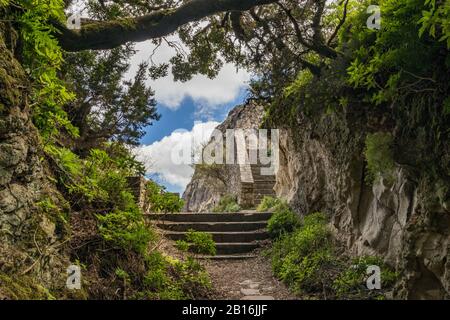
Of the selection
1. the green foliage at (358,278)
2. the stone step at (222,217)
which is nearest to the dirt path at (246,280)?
the green foliage at (358,278)

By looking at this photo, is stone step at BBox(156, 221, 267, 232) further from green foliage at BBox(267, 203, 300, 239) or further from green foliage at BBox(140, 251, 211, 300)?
green foliage at BBox(140, 251, 211, 300)

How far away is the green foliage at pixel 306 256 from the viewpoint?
208 inches

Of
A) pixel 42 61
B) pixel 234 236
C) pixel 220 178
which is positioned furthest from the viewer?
pixel 220 178

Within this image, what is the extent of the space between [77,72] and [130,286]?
20.9 feet

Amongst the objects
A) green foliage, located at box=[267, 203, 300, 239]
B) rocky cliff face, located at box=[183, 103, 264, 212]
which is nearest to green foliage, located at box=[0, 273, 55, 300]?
green foliage, located at box=[267, 203, 300, 239]

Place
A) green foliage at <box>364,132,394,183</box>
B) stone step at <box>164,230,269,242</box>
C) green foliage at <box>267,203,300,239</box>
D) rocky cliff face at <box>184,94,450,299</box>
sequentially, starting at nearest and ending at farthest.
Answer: rocky cliff face at <box>184,94,450,299</box> → green foliage at <box>364,132,394,183</box> → green foliage at <box>267,203,300,239</box> → stone step at <box>164,230,269,242</box>

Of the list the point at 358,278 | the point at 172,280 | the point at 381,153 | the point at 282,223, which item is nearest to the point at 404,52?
the point at 381,153

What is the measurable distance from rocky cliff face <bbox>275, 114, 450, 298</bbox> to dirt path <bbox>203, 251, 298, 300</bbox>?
4.60 ft

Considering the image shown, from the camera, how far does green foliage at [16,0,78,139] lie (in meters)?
3.74

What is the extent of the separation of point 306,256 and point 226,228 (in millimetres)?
3452

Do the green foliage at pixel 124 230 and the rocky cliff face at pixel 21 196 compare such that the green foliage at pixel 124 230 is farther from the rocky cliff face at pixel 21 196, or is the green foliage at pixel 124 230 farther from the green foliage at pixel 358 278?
the green foliage at pixel 358 278

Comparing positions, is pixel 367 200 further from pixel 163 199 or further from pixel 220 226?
pixel 220 226

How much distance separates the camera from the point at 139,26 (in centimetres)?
513

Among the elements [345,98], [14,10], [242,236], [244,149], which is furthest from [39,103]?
[244,149]
